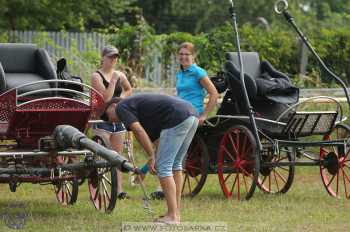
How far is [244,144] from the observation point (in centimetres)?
1255

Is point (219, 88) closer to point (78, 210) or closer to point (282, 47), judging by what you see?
point (78, 210)

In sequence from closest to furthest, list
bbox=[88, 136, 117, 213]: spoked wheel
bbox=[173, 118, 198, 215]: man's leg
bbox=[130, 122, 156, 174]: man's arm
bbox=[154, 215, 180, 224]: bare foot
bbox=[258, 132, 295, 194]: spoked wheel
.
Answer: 1. bbox=[130, 122, 156, 174]: man's arm
2. bbox=[154, 215, 180, 224]: bare foot
3. bbox=[173, 118, 198, 215]: man's leg
4. bbox=[88, 136, 117, 213]: spoked wheel
5. bbox=[258, 132, 295, 194]: spoked wheel

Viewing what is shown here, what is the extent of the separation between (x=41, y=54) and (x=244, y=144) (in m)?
2.57

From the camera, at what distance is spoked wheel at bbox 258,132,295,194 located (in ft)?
41.4

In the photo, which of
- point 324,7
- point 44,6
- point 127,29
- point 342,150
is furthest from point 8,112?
point 324,7

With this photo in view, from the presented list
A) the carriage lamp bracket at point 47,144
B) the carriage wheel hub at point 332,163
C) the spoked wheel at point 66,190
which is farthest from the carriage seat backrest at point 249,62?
the carriage lamp bracket at point 47,144

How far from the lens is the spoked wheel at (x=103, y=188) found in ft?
35.2

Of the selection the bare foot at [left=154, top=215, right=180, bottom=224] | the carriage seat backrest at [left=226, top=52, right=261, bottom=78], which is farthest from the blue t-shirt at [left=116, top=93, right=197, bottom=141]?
the carriage seat backrest at [left=226, top=52, right=261, bottom=78]

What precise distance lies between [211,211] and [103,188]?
46.3 inches

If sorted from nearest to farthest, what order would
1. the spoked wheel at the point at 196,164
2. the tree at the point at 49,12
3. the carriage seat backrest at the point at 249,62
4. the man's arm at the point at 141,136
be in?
1. the man's arm at the point at 141,136
2. the spoked wheel at the point at 196,164
3. the carriage seat backrest at the point at 249,62
4. the tree at the point at 49,12

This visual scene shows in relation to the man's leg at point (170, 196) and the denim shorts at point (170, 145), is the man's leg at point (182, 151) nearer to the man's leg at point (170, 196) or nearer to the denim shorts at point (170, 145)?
the denim shorts at point (170, 145)

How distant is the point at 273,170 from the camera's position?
13.2 metres

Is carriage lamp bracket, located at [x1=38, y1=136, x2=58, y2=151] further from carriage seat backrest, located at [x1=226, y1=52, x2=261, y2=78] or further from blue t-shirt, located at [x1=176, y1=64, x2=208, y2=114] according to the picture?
carriage seat backrest, located at [x1=226, y1=52, x2=261, y2=78]

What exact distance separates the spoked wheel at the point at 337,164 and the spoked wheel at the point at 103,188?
2.74 meters
